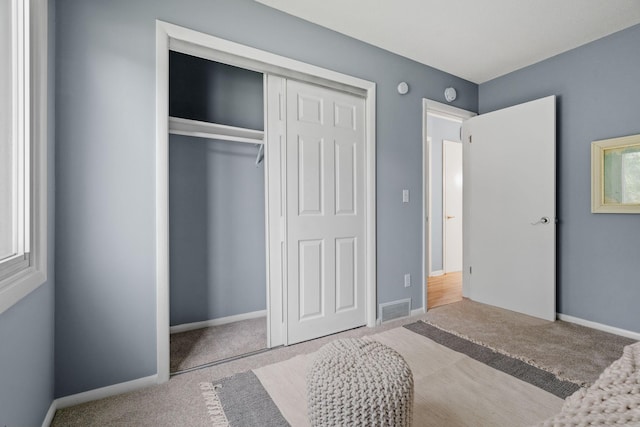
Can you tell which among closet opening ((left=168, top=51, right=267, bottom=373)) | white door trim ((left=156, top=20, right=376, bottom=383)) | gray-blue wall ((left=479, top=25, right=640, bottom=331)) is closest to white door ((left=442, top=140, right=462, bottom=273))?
gray-blue wall ((left=479, top=25, right=640, bottom=331))

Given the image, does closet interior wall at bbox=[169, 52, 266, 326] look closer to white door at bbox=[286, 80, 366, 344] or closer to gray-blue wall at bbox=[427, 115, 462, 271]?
white door at bbox=[286, 80, 366, 344]

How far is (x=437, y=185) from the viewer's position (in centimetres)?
486

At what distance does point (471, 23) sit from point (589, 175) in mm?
1689

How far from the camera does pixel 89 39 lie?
164 cm

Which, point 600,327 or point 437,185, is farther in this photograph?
point 437,185

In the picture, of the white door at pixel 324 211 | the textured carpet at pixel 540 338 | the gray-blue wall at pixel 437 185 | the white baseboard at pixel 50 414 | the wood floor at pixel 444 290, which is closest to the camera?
the white baseboard at pixel 50 414

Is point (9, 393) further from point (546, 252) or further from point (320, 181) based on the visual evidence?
point (546, 252)

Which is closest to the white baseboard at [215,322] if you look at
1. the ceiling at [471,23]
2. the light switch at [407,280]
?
the light switch at [407,280]

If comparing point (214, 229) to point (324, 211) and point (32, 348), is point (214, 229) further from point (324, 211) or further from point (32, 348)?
point (32, 348)

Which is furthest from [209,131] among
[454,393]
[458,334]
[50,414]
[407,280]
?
[458,334]

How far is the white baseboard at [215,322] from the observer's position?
2.59 metres

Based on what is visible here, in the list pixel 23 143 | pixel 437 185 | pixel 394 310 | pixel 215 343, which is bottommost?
pixel 215 343

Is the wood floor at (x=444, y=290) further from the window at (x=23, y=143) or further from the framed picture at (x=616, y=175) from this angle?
the window at (x=23, y=143)

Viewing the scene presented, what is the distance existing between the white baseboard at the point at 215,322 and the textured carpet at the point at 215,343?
4 cm
